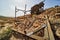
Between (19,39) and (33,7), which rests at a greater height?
(33,7)

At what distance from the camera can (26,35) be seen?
9.07 meters

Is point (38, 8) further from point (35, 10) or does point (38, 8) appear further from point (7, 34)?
point (7, 34)

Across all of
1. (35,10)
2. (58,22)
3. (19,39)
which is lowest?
(19,39)

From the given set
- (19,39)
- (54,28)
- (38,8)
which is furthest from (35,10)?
(54,28)

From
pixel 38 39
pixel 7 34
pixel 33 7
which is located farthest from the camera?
pixel 33 7

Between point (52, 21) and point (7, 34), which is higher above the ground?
point (52, 21)

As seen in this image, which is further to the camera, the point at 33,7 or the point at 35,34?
the point at 33,7

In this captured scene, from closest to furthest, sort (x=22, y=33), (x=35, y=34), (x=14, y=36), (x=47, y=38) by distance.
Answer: (x=47, y=38) → (x=35, y=34) → (x=22, y=33) → (x=14, y=36)

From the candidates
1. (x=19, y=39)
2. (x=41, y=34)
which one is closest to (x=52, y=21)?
(x=41, y=34)

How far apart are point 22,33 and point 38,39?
6.34 ft

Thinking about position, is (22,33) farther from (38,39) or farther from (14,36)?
(38,39)

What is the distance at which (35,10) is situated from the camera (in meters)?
19.3

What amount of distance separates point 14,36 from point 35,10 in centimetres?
950

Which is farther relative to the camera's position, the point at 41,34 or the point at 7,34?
the point at 7,34
